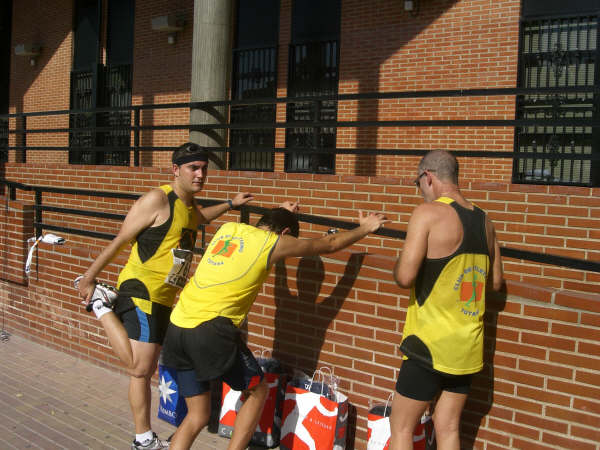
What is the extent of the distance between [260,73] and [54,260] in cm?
602

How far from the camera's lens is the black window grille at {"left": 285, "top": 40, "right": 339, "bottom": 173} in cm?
982

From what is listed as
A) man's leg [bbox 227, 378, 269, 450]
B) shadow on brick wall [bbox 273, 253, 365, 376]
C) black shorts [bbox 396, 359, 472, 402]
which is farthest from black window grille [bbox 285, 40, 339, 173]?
black shorts [bbox 396, 359, 472, 402]

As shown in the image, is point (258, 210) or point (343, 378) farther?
point (258, 210)

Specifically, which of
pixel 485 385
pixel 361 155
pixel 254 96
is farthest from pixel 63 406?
pixel 254 96

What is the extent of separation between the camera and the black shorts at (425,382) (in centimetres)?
278

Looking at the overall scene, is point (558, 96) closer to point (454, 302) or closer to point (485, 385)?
point (485, 385)

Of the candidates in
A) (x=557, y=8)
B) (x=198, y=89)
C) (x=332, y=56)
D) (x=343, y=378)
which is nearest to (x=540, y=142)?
(x=557, y=8)

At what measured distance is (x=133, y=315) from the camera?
366 centimetres

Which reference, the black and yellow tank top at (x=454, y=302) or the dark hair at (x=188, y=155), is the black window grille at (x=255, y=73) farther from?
the black and yellow tank top at (x=454, y=302)

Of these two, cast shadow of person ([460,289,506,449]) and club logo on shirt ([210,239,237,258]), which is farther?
cast shadow of person ([460,289,506,449])

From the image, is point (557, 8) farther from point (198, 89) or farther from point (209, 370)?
point (209, 370)

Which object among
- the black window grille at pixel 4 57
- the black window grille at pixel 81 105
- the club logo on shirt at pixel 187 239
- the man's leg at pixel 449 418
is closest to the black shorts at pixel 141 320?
the club logo on shirt at pixel 187 239

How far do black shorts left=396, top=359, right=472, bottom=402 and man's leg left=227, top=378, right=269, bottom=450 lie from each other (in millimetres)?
890

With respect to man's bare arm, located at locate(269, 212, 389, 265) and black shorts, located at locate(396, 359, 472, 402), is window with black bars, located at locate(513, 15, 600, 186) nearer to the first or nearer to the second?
man's bare arm, located at locate(269, 212, 389, 265)
